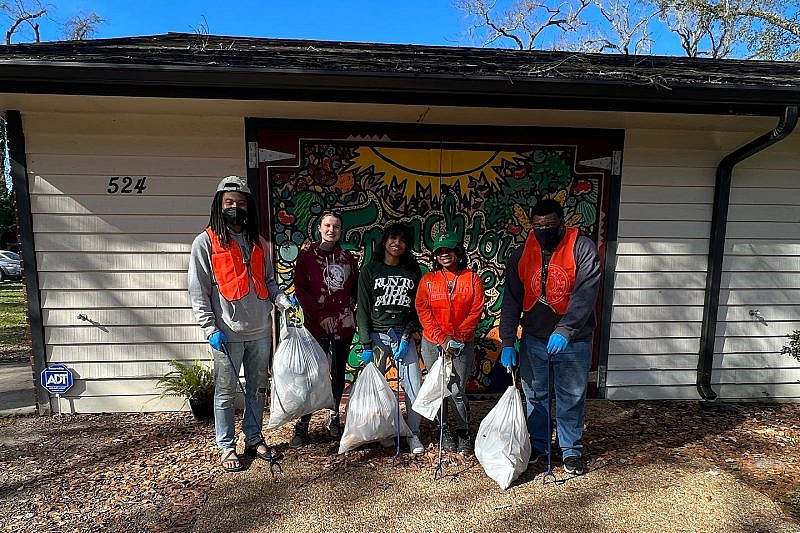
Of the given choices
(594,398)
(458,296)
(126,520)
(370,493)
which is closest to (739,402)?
(594,398)

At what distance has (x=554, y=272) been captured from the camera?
3.00 metres

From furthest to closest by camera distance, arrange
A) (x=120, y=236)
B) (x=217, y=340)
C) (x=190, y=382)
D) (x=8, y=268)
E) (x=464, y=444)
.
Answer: (x=8, y=268)
(x=120, y=236)
(x=190, y=382)
(x=464, y=444)
(x=217, y=340)

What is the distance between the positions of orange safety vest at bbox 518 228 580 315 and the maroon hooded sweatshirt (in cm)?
113

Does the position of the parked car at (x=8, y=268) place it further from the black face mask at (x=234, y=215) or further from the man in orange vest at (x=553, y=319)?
the man in orange vest at (x=553, y=319)

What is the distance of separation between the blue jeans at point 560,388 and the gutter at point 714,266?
6.73 ft

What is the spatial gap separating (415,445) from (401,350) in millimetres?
711

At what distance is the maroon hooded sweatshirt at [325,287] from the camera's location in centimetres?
328

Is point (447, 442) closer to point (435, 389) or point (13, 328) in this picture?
point (435, 389)

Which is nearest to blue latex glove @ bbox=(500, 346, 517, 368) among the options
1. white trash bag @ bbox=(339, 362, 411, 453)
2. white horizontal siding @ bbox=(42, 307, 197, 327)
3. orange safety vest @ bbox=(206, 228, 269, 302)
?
white trash bag @ bbox=(339, 362, 411, 453)

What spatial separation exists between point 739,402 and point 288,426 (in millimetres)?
4045

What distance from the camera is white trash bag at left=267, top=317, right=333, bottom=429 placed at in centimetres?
314

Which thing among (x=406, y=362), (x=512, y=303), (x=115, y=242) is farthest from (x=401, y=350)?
(x=115, y=242)

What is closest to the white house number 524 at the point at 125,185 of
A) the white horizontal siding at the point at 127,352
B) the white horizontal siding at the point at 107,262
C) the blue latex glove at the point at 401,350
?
the white horizontal siding at the point at 107,262

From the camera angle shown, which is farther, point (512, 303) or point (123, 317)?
point (123, 317)
